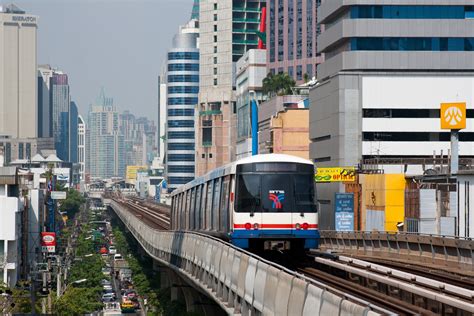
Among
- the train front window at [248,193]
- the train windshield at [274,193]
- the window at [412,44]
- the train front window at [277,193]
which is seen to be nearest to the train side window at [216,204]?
the train front window at [248,193]

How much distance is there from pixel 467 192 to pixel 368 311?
5176 centimetres

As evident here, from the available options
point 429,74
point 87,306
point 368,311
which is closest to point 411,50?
point 429,74

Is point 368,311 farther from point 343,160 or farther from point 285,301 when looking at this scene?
point 343,160

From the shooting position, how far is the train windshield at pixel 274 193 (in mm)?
36906

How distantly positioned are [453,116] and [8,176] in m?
48.4

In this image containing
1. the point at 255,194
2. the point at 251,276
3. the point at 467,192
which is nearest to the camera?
the point at 251,276

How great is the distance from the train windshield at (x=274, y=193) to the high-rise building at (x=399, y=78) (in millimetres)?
68526

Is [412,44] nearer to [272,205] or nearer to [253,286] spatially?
[272,205]

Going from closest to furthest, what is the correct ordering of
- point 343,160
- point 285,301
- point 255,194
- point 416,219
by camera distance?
point 285,301, point 255,194, point 416,219, point 343,160

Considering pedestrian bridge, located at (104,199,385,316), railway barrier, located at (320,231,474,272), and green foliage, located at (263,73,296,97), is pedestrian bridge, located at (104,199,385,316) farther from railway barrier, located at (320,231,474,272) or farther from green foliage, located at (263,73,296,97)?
green foliage, located at (263,73,296,97)

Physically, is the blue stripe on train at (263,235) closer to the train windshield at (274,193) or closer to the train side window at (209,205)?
the train windshield at (274,193)

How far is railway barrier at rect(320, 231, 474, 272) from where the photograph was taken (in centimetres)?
4482

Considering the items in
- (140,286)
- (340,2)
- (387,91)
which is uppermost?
(340,2)

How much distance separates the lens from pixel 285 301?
876 inches
